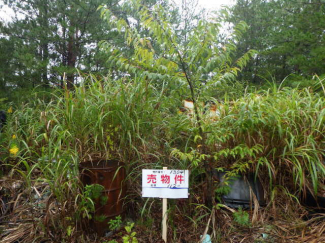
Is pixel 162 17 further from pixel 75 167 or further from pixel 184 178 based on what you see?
pixel 75 167

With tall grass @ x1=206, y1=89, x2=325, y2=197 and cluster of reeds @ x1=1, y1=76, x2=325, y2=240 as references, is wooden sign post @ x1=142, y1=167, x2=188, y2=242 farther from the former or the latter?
tall grass @ x1=206, y1=89, x2=325, y2=197

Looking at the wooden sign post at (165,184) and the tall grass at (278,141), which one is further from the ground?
the tall grass at (278,141)

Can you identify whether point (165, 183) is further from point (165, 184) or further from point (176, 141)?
point (176, 141)

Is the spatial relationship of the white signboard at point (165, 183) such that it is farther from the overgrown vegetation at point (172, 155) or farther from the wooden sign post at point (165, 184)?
the overgrown vegetation at point (172, 155)

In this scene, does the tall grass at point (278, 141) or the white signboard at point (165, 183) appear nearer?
the white signboard at point (165, 183)

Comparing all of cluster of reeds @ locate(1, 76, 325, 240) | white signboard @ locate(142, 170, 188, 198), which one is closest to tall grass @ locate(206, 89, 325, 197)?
cluster of reeds @ locate(1, 76, 325, 240)

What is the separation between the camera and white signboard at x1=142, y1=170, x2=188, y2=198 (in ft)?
5.74

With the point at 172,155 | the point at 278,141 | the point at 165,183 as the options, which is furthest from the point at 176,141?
the point at 278,141

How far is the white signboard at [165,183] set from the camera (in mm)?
1748

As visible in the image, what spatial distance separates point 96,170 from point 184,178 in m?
0.68

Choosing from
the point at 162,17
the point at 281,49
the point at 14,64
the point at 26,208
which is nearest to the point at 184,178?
the point at 162,17

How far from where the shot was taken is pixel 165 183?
1754mm

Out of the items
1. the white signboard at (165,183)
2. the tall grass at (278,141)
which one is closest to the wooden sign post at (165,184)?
the white signboard at (165,183)

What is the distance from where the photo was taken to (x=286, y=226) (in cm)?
190
